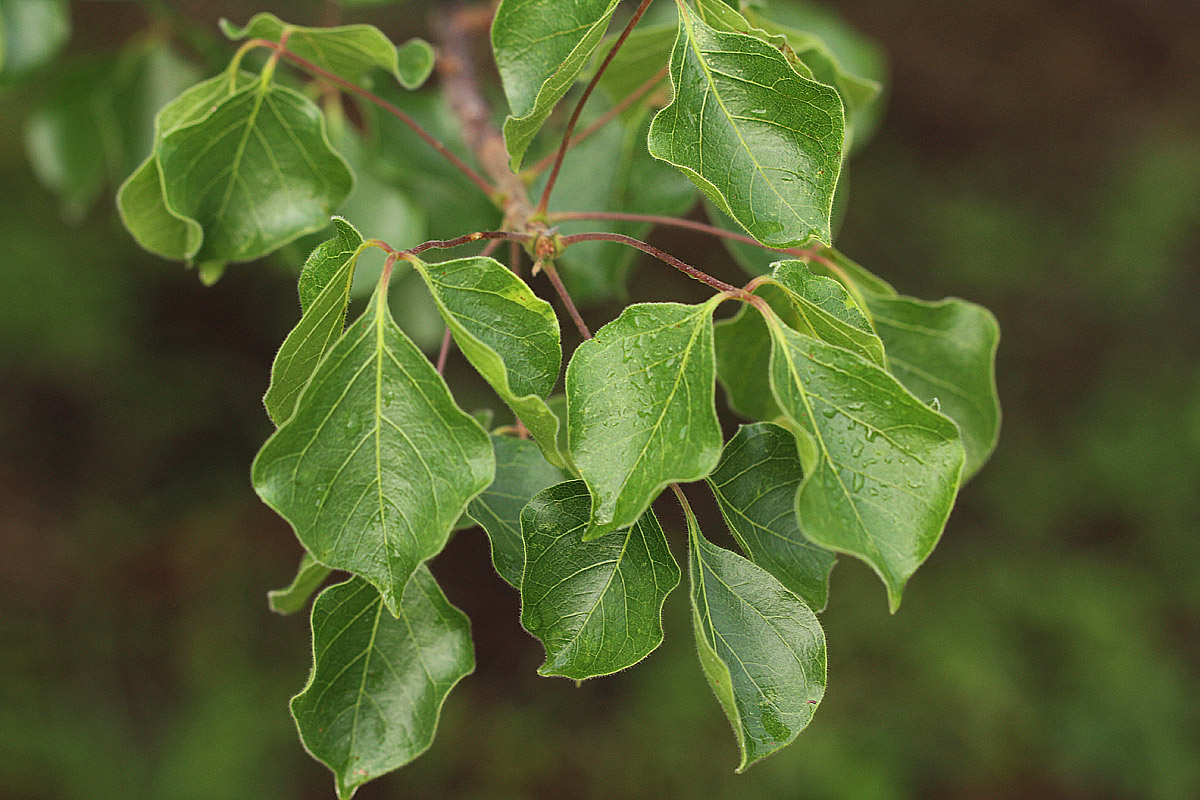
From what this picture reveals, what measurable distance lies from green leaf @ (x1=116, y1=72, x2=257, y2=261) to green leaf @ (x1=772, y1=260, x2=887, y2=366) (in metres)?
0.37

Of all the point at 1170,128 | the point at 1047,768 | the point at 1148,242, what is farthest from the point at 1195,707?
the point at 1170,128

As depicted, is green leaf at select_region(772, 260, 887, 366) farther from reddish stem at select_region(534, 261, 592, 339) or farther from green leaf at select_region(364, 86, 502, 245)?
green leaf at select_region(364, 86, 502, 245)

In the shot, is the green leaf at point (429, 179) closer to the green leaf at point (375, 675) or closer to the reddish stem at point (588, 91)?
the reddish stem at point (588, 91)

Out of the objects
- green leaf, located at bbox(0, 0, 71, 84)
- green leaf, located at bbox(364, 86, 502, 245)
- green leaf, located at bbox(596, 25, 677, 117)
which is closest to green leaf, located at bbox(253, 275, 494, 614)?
green leaf, located at bbox(596, 25, 677, 117)

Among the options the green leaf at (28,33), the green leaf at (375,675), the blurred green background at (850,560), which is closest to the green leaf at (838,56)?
the green leaf at (375,675)

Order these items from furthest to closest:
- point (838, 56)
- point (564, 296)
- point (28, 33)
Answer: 1. point (838, 56)
2. point (28, 33)
3. point (564, 296)

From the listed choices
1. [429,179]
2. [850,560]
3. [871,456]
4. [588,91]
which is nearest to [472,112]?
[429,179]

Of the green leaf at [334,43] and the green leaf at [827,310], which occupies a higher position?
the green leaf at [334,43]

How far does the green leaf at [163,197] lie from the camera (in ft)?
1.88

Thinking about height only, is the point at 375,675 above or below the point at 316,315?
below

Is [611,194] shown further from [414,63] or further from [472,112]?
[414,63]

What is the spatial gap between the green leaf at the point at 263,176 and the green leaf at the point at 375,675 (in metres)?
0.25

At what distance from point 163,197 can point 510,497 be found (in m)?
0.30

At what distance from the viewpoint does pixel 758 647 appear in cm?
46
